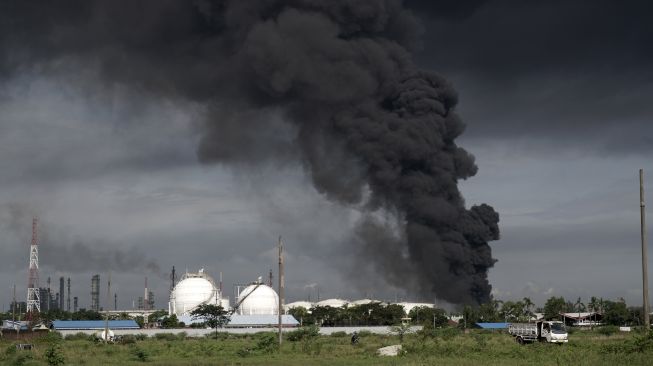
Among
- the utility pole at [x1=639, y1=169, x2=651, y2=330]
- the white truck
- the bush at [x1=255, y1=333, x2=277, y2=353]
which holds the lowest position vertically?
the bush at [x1=255, y1=333, x2=277, y2=353]

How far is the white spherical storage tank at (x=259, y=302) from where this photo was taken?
160 metres

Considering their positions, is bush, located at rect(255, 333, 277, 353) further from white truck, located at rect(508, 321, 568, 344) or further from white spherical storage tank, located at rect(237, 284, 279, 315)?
white spherical storage tank, located at rect(237, 284, 279, 315)

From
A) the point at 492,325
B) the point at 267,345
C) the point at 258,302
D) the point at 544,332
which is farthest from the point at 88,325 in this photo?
the point at 544,332

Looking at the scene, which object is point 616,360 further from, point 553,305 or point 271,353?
point 553,305

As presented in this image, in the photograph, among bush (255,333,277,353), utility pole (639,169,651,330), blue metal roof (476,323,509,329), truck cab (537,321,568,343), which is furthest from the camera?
blue metal roof (476,323,509,329)

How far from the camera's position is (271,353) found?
49.5 m

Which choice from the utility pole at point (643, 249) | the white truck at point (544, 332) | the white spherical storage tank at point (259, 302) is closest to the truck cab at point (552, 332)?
the white truck at point (544, 332)

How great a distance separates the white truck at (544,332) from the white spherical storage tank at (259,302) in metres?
106

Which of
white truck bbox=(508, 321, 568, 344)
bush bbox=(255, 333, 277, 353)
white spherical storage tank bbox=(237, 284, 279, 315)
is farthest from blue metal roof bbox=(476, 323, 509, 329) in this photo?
bush bbox=(255, 333, 277, 353)

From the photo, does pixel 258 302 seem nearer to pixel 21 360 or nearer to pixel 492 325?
pixel 492 325

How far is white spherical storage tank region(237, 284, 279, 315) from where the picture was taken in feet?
524

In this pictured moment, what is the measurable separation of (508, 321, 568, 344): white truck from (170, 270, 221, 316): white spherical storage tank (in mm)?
109887

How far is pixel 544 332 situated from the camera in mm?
54500

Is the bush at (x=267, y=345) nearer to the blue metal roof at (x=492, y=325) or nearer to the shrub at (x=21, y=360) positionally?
the shrub at (x=21, y=360)
